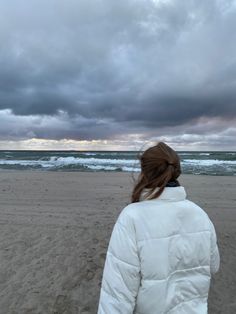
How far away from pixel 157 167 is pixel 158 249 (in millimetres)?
432

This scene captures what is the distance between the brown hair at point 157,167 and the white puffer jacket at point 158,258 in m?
0.06

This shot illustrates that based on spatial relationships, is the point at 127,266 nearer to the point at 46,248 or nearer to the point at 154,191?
the point at 154,191

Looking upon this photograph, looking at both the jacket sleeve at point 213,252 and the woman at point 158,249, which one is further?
the jacket sleeve at point 213,252

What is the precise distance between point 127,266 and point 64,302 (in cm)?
276

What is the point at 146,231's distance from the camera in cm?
173

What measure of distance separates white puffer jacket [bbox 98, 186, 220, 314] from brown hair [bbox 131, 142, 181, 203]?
0.19 feet

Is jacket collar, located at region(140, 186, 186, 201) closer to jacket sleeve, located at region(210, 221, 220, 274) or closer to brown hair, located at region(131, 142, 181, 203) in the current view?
brown hair, located at region(131, 142, 181, 203)

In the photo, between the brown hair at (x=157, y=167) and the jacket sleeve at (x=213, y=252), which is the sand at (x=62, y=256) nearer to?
the jacket sleeve at (x=213, y=252)

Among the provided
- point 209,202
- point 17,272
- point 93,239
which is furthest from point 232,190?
point 17,272

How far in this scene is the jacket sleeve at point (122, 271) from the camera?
1.72 metres

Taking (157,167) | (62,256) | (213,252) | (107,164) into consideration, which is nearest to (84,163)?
(107,164)

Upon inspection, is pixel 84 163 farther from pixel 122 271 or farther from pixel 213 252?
pixel 122 271

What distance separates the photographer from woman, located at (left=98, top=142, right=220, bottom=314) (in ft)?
5.70

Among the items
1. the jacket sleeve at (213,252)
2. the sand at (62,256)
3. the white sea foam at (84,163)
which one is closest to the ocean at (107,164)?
the white sea foam at (84,163)
